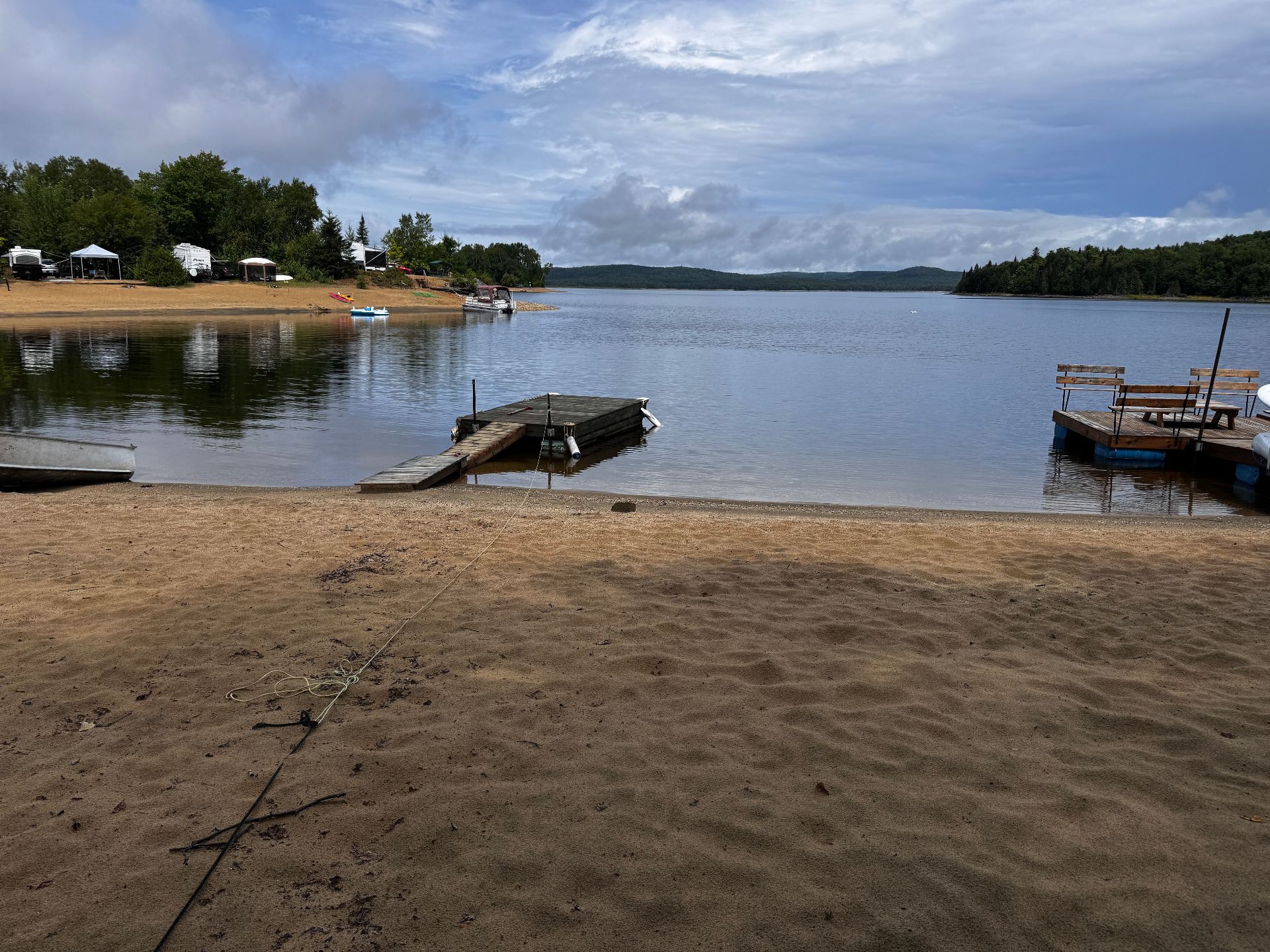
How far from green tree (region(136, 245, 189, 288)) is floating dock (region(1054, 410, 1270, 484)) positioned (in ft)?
256

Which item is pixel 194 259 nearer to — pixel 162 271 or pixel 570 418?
pixel 162 271

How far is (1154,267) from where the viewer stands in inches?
7869

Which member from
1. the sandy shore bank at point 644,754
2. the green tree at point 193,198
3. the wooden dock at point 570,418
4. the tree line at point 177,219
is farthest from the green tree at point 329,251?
the sandy shore bank at point 644,754

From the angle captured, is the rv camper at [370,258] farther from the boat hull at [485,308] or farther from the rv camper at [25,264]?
the rv camper at [25,264]

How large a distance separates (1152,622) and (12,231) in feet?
345

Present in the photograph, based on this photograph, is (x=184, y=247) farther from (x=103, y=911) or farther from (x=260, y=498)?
(x=103, y=911)

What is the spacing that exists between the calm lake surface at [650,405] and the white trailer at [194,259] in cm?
3028

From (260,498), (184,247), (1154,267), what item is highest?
(1154,267)

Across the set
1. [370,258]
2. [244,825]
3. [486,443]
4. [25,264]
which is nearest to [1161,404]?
[486,443]

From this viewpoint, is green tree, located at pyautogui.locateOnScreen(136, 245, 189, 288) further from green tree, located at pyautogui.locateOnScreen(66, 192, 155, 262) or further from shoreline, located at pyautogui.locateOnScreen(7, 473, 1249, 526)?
shoreline, located at pyautogui.locateOnScreen(7, 473, 1249, 526)

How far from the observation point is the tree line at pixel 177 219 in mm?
82062

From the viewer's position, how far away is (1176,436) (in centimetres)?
1802

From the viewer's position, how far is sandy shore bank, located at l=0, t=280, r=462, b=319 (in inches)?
2299

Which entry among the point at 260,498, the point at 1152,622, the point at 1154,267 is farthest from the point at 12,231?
the point at 1154,267
